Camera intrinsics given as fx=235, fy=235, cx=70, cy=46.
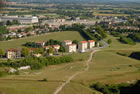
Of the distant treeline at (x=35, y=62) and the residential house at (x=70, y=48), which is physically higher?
the distant treeline at (x=35, y=62)

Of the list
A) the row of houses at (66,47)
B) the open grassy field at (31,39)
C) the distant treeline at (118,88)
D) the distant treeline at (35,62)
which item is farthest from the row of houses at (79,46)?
the distant treeline at (118,88)

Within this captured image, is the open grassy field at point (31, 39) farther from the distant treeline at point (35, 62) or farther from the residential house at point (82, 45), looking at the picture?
the distant treeline at point (35, 62)

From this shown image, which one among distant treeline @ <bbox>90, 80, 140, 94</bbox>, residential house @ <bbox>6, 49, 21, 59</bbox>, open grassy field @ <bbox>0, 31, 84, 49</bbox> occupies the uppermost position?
distant treeline @ <bbox>90, 80, 140, 94</bbox>

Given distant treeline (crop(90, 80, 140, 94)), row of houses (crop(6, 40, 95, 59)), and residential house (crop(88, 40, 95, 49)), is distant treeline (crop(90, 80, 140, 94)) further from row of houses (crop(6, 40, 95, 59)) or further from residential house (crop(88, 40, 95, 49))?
residential house (crop(88, 40, 95, 49))

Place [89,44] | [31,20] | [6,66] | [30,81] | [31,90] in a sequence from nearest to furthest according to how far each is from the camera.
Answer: [31,90] < [30,81] < [6,66] < [89,44] < [31,20]

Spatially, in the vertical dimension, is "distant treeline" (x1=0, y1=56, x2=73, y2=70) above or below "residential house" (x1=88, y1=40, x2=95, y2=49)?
above

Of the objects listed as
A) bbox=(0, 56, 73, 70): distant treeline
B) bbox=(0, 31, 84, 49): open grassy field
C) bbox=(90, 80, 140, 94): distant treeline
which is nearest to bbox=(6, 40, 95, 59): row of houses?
bbox=(0, 56, 73, 70): distant treeline

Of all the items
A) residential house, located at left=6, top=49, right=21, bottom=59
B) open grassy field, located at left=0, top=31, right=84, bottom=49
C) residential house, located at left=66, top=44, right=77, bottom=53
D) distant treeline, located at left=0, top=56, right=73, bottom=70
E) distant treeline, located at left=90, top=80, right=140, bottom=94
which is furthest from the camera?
open grassy field, located at left=0, top=31, right=84, bottom=49

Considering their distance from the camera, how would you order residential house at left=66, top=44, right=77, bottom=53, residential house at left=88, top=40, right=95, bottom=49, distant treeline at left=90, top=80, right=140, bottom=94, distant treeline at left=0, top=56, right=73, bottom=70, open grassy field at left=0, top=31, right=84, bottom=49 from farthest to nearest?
open grassy field at left=0, top=31, right=84, bottom=49, residential house at left=88, top=40, right=95, bottom=49, residential house at left=66, top=44, right=77, bottom=53, distant treeline at left=0, top=56, right=73, bottom=70, distant treeline at left=90, top=80, right=140, bottom=94

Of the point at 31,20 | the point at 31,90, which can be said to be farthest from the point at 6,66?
the point at 31,20

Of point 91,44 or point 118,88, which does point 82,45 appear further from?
point 118,88

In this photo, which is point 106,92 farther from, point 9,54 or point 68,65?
point 9,54
